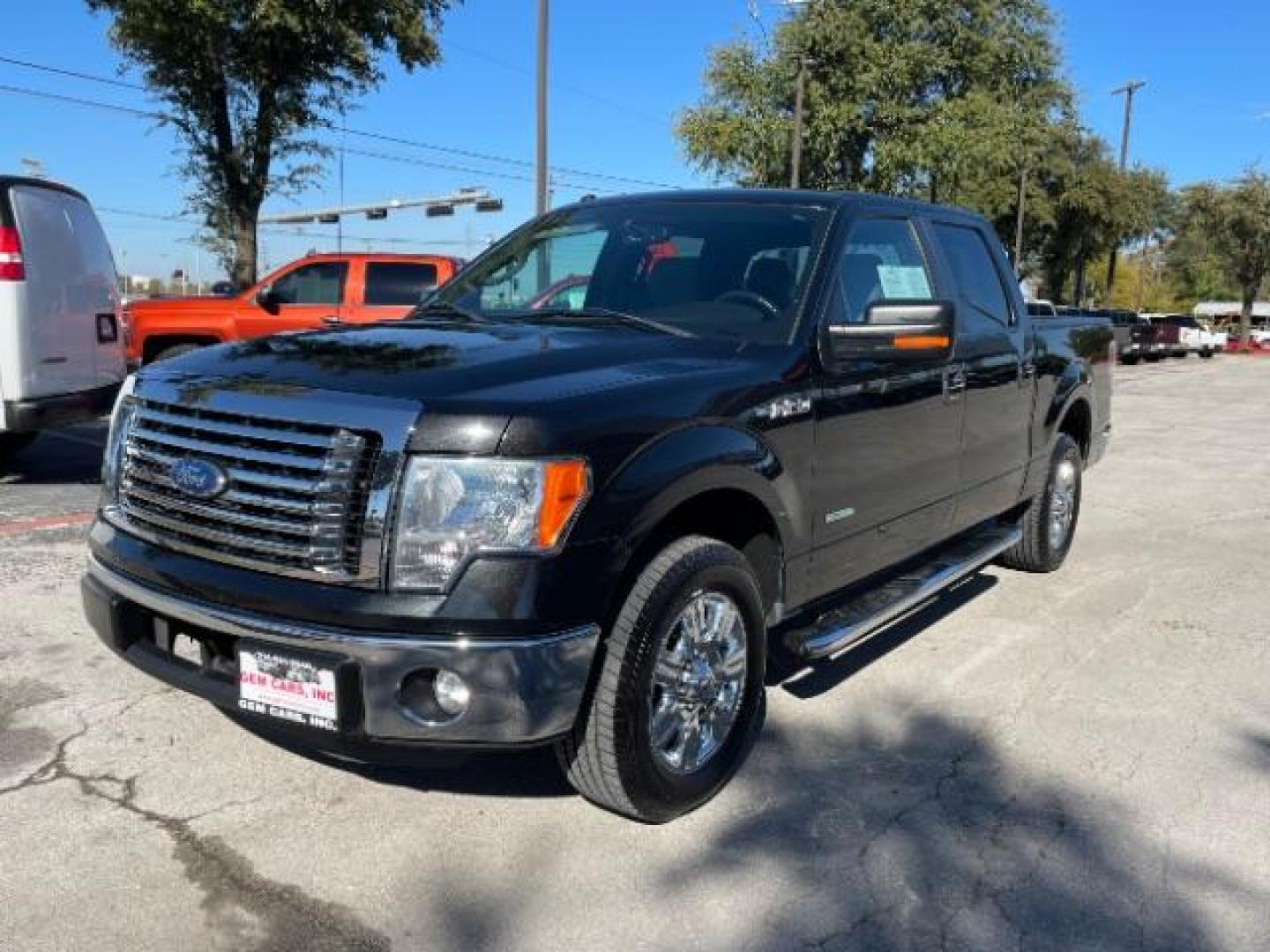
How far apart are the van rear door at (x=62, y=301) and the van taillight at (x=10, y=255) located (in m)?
0.04

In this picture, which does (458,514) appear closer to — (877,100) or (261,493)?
(261,493)

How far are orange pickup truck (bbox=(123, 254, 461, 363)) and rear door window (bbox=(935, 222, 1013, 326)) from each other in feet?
24.8

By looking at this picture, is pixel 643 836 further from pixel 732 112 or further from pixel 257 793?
pixel 732 112

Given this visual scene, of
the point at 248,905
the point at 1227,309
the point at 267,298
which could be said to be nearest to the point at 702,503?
the point at 248,905

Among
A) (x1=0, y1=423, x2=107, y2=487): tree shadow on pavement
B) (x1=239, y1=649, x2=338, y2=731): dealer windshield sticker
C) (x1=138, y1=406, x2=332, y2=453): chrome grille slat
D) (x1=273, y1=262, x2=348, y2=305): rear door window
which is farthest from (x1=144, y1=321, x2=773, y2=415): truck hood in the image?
(x1=273, y1=262, x2=348, y2=305): rear door window

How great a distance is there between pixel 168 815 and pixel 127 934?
0.58 meters

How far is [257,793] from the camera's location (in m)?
3.27

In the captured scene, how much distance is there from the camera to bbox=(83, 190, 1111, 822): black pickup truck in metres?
2.63

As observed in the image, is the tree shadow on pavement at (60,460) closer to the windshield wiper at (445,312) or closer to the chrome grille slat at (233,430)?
the windshield wiper at (445,312)

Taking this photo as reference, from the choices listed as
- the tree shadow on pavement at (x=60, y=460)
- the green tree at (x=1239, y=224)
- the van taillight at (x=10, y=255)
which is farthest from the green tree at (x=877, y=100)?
the green tree at (x=1239, y=224)

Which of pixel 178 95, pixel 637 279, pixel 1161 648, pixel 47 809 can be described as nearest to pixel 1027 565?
pixel 1161 648

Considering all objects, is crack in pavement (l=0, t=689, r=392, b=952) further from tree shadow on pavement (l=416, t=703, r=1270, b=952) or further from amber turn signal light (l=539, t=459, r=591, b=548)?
amber turn signal light (l=539, t=459, r=591, b=548)

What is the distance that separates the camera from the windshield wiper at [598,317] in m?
3.67

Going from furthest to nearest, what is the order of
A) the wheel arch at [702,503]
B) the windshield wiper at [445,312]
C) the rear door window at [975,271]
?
the rear door window at [975,271]
the windshield wiper at [445,312]
the wheel arch at [702,503]
